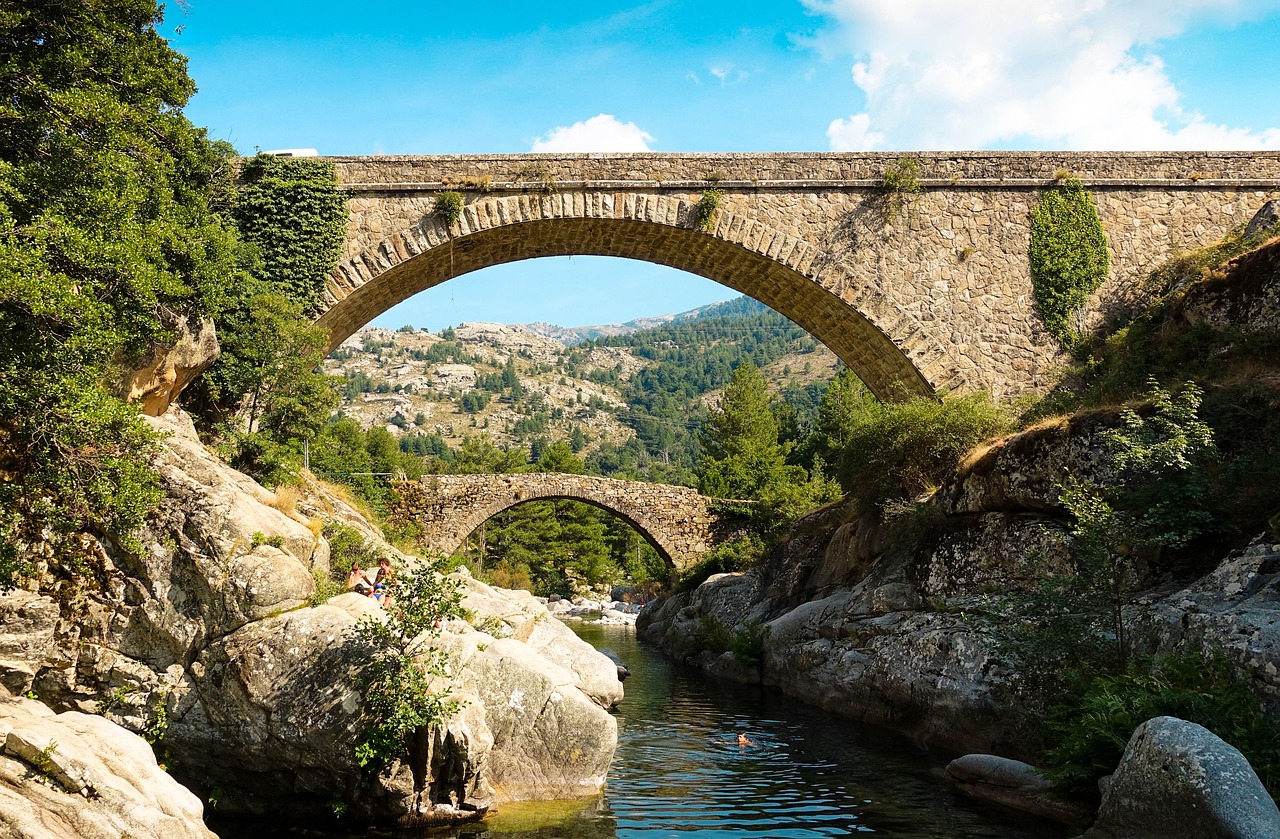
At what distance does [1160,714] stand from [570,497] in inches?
1108

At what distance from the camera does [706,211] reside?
17422mm

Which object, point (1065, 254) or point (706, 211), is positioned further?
point (1065, 254)

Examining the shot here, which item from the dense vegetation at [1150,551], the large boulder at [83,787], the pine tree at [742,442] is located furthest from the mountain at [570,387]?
the large boulder at [83,787]

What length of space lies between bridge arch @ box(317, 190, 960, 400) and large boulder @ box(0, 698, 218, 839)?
1089cm

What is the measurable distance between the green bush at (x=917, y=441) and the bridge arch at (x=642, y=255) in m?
1.62

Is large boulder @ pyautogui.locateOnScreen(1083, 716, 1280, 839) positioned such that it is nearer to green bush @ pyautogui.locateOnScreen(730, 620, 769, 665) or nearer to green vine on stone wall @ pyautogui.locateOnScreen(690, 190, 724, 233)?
green bush @ pyautogui.locateOnScreen(730, 620, 769, 665)

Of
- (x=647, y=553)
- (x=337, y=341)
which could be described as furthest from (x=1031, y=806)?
(x=647, y=553)

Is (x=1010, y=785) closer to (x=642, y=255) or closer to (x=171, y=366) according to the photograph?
(x=171, y=366)

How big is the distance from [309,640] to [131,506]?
2.25 meters

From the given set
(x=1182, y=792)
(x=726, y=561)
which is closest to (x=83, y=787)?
(x=1182, y=792)

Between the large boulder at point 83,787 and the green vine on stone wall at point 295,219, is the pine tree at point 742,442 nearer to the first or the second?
the green vine on stone wall at point 295,219

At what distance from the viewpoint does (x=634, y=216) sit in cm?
1748

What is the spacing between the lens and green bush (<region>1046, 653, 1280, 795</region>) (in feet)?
22.7

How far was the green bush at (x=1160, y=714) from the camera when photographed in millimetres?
6934
